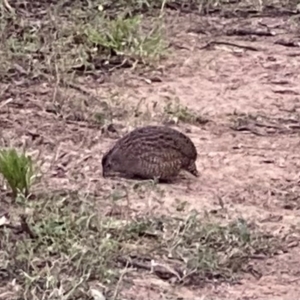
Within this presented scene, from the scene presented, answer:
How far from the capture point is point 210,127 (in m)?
7.10

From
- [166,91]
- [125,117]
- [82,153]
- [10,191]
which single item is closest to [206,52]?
[166,91]

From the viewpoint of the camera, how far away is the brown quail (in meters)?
6.12

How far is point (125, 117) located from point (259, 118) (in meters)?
0.81

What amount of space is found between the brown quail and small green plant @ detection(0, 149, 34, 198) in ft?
2.21

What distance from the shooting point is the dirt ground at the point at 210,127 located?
5.55 metres

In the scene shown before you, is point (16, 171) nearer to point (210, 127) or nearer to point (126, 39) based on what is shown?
point (210, 127)

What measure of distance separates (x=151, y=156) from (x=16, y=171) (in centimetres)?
94

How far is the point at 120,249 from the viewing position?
507cm

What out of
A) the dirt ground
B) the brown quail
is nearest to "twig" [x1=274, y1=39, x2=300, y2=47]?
the dirt ground

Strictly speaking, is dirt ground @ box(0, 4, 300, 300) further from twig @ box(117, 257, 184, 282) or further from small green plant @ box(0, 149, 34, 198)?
small green plant @ box(0, 149, 34, 198)

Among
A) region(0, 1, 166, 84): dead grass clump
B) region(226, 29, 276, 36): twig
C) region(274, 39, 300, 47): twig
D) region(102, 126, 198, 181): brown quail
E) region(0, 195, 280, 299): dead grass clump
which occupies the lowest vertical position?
region(226, 29, 276, 36): twig

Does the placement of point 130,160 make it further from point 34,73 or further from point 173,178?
point 34,73

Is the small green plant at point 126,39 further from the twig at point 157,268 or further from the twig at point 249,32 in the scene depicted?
the twig at point 157,268

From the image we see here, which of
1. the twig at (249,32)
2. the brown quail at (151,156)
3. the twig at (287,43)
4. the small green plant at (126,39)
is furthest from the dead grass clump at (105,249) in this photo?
the twig at (249,32)
